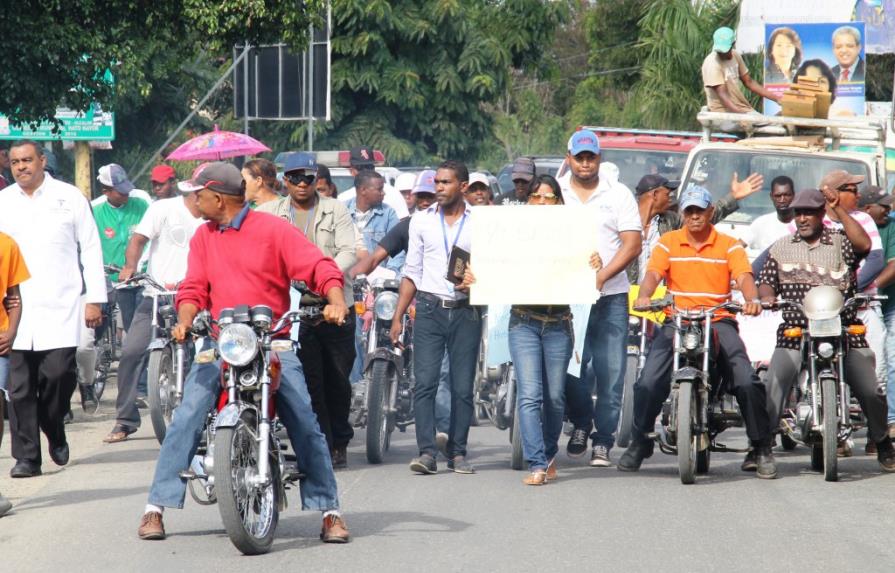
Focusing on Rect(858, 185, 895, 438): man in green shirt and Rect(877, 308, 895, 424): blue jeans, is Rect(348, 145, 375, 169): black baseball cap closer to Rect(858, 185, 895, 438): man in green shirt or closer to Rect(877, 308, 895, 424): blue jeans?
Rect(858, 185, 895, 438): man in green shirt

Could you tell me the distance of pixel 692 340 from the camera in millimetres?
9766

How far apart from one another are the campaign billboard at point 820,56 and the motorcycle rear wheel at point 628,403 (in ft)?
43.8

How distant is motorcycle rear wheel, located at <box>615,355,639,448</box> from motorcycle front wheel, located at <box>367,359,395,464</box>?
65.5 inches

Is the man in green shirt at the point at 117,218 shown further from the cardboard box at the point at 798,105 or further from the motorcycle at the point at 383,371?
the cardboard box at the point at 798,105

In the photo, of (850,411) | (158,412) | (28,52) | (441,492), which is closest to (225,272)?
(441,492)

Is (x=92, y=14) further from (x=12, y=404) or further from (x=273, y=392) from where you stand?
(x=273, y=392)

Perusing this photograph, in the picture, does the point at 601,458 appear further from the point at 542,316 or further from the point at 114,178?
the point at 114,178

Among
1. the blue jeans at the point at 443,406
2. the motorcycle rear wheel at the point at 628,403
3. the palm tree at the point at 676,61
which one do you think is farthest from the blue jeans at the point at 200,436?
the palm tree at the point at 676,61

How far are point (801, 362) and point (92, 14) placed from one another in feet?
30.4

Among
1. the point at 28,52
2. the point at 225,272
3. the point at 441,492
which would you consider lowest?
the point at 441,492

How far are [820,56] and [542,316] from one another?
52.6 feet

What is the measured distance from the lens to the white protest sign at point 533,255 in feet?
32.6

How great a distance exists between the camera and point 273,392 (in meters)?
7.65

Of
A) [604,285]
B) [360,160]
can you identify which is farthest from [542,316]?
[360,160]
